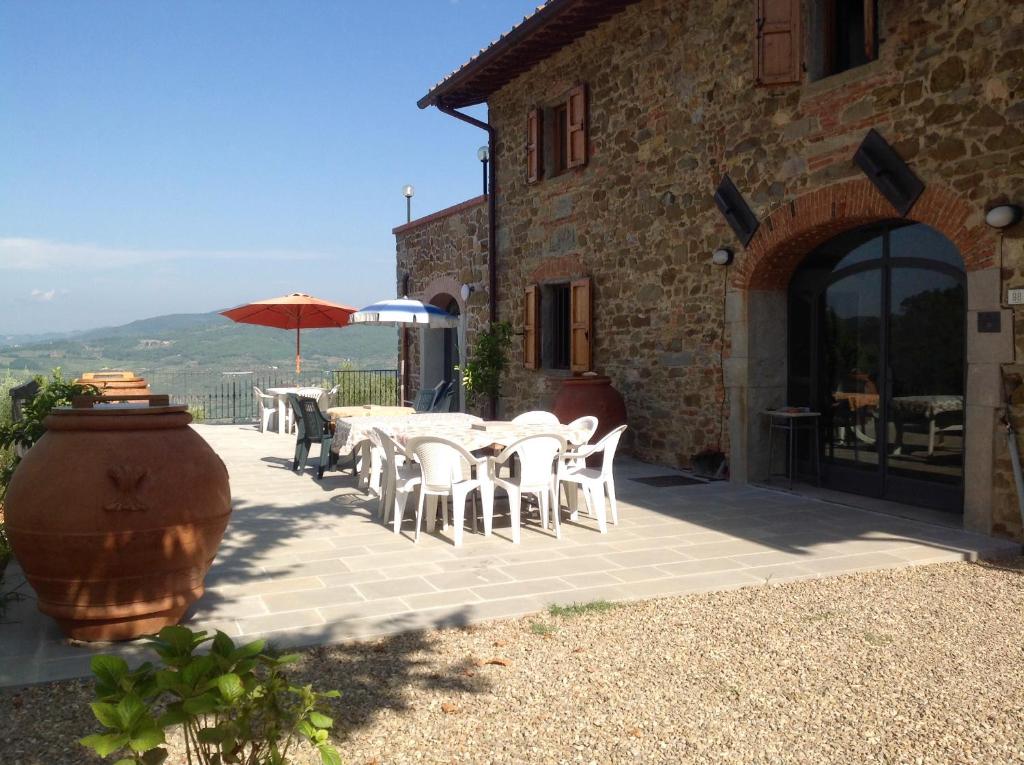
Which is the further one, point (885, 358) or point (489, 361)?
point (489, 361)

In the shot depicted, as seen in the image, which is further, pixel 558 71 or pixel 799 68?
pixel 558 71

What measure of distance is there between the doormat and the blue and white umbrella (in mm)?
4020

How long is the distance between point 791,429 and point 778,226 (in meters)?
1.71

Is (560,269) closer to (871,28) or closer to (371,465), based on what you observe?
(371,465)

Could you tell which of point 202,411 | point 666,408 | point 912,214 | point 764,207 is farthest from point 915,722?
point 202,411

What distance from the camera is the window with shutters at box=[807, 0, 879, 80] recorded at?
679cm

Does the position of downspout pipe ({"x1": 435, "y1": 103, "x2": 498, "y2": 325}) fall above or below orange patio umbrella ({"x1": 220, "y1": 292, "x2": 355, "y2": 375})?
above

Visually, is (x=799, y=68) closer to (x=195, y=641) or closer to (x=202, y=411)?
(x=195, y=641)

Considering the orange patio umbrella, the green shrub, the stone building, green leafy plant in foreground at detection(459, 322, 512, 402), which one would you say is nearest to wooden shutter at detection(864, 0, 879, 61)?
the stone building

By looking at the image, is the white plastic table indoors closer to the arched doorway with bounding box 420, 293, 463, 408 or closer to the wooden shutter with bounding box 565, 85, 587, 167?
the arched doorway with bounding box 420, 293, 463, 408

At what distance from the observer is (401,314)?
10602mm

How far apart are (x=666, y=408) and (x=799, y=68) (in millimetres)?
3466

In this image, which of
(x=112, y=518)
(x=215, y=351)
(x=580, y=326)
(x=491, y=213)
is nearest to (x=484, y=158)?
(x=491, y=213)

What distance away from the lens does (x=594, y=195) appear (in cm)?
979
